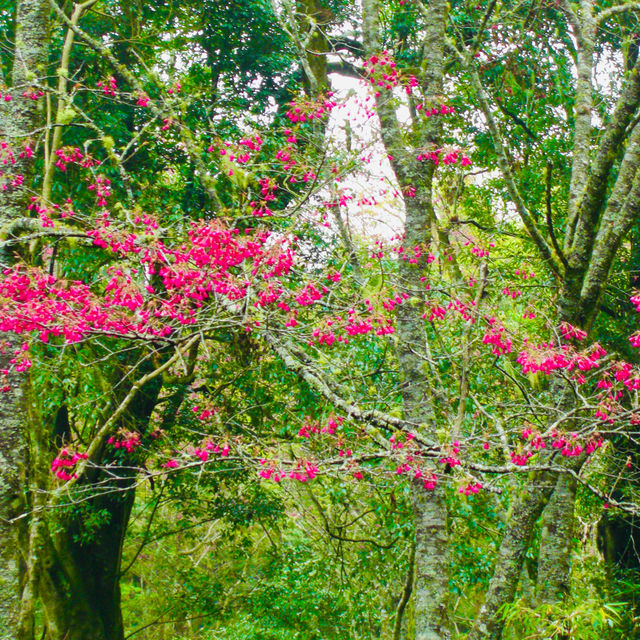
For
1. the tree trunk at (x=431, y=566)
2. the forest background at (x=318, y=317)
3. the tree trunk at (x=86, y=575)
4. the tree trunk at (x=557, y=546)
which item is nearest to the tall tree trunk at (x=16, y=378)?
the forest background at (x=318, y=317)

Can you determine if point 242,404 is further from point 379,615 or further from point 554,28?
point 554,28

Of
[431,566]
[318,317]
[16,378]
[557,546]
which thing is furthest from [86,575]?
[557,546]

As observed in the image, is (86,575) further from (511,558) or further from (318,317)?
(511,558)

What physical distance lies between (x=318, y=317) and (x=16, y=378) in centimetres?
347

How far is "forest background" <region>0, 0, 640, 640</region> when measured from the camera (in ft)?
17.5

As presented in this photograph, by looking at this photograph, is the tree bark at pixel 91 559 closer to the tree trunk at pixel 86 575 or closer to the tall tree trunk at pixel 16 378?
the tree trunk at pixel 86 575

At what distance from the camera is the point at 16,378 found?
550cm

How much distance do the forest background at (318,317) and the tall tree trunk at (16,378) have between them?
0.03m

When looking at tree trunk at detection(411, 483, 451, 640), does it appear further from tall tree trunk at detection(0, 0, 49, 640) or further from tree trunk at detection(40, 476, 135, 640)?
tree trunk at detection(40, 476, 135, 640)

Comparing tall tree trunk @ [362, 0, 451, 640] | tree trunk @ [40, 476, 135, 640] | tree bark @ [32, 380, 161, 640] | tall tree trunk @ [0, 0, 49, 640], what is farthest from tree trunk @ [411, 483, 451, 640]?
tree bark @ [32, 380, 161, 640]

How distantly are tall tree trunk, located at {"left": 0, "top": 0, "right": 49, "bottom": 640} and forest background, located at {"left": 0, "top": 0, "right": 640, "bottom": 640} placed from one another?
0.09 feet

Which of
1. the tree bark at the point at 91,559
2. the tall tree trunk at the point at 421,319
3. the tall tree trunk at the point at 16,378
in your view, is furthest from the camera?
the tree bark at the point at 91,559

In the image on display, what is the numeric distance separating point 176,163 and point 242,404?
4174mm

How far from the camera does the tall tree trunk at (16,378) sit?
195 inches
